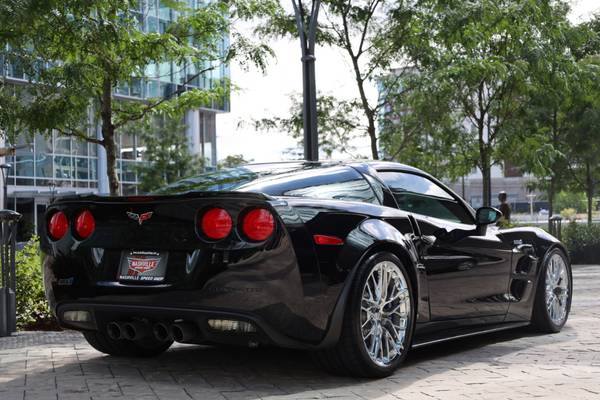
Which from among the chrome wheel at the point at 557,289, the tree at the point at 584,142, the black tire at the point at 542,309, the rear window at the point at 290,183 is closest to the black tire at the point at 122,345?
the rear window at the point at 290,183

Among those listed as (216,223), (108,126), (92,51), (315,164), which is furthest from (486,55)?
(216,223)

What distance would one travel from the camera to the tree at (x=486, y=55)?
17.0 meters

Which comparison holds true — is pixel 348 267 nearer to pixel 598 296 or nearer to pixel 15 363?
pixel 15 363

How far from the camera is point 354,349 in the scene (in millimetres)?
5730

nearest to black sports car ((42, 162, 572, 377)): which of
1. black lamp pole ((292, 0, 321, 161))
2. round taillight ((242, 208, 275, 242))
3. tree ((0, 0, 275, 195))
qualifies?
round taillight ((242, 208, 275, 242))

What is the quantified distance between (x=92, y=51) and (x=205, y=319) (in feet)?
19.9

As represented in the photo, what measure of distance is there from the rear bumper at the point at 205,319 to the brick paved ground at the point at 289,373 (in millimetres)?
278

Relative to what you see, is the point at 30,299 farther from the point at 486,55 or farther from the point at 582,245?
the point at 582,245

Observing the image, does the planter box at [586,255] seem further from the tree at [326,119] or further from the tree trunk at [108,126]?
the tree trunk at [108,126]

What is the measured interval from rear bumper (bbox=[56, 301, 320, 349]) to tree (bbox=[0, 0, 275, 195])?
467cm

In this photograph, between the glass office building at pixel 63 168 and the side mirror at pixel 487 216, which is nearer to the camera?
Result: the side mirror at pixel 487 216

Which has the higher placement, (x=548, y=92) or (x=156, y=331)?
(x=548, y=92)

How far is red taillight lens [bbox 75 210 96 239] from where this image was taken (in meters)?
6.07

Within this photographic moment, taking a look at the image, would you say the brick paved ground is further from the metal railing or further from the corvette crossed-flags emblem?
the corvette crossed-flags emblem
